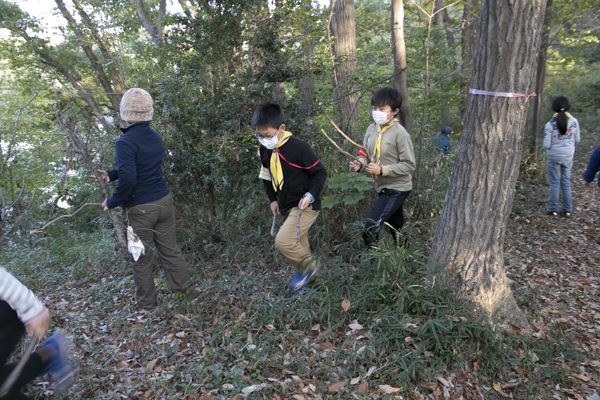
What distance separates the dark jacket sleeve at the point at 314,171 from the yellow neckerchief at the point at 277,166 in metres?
0.19

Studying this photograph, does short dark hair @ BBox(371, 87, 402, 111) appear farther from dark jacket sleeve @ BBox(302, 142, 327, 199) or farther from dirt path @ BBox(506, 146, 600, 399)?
dirt path @ BBox(506, 146, 600, 399)

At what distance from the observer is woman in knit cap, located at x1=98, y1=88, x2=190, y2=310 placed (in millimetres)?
3805

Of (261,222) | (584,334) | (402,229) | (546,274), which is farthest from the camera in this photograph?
(261,222)

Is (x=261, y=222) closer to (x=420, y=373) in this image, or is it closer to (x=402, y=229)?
(x=402, y=229)

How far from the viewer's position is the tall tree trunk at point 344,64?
19.1ft

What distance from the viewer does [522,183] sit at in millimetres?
7836

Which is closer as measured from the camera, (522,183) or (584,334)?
(584,334)

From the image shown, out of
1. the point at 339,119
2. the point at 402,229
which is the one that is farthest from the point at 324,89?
the point at 402,229

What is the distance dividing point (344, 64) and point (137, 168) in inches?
144

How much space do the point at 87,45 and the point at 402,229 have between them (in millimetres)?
9965

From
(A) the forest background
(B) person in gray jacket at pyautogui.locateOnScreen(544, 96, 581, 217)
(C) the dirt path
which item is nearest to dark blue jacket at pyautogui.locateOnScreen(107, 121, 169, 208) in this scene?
(A) the forest background

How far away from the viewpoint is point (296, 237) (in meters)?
4.06

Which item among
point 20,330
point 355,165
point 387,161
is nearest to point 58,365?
point 20,330

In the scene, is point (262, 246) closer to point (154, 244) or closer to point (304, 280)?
point (304, 280)
